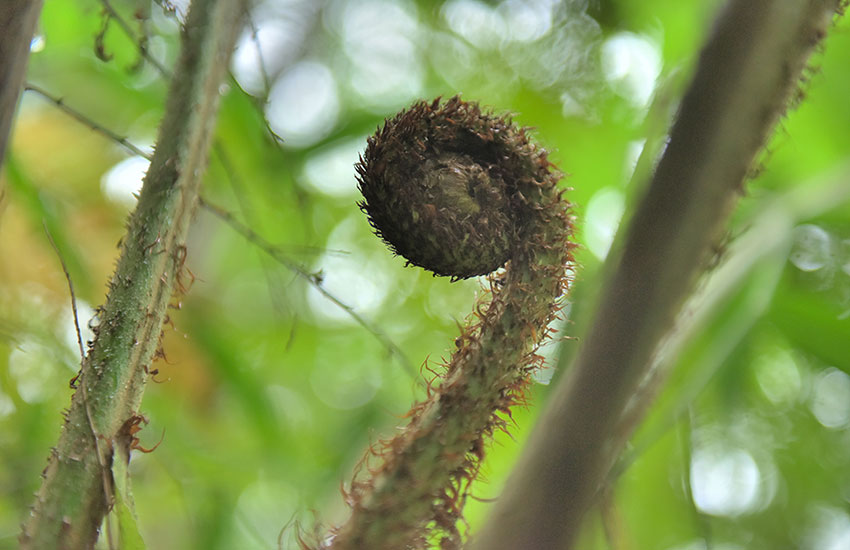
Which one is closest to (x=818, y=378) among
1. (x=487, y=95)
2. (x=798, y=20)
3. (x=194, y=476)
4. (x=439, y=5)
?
(x=487, y=95)

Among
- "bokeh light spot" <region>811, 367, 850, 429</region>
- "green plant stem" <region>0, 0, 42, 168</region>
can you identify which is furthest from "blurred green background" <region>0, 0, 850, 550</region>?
"green plant stem" <region>0, 0, 42, 168</region>

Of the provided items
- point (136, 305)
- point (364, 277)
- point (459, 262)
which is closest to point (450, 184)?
point (459, 262)

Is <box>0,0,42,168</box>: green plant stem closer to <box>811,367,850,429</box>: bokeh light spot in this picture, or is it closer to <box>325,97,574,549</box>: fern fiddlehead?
<box>325,97,574,549</box>: fern fiddlehead

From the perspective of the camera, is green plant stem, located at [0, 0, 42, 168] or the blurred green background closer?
green plant stem, located at [0, 0, 42, 168]

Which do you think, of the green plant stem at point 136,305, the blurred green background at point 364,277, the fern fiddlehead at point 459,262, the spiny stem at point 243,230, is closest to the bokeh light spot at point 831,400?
the blurred green background at point 364,277

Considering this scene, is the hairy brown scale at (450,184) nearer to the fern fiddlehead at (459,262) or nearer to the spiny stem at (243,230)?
the fern fiddlehead at (459,262)

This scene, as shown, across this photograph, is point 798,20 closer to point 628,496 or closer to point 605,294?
point 605,294

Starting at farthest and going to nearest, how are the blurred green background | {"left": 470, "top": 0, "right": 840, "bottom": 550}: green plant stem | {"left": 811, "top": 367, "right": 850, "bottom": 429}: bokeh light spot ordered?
1. {"left": 811, "top": 367, "right": 850, "bottom": 429}: bokeh light spot
2. the blurred green background
3. {"left": 470, "top": 0, "right": 840, "bottom": 550}: green plant stem
